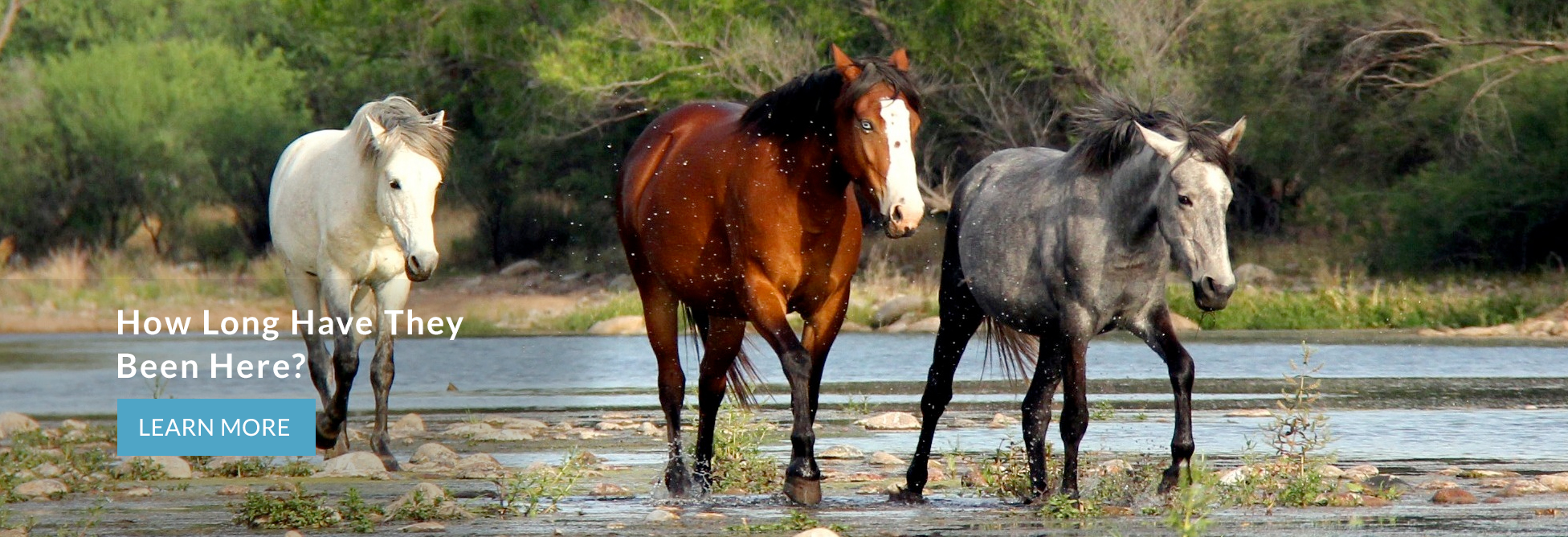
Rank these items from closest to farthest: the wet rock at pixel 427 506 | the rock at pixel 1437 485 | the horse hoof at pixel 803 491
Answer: the wet rock at pixel 427 506, the horse hoof at pixel 803 491, the rock at pixel 1437 485

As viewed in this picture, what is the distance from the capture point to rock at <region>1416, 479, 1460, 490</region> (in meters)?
7.13

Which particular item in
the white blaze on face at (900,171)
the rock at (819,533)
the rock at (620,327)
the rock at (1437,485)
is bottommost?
the rock at (620,327)

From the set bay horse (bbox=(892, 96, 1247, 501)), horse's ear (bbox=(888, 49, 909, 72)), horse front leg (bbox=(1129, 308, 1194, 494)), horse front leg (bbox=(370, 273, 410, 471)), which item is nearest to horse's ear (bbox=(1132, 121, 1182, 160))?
bay horse (bbox=(892, 96, 1247, 501))

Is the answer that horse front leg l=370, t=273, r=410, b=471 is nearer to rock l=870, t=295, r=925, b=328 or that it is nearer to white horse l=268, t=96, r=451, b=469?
white horse l=268, t=96, r=451, b=469

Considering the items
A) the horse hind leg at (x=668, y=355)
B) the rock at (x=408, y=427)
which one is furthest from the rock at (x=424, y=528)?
the rock at (x=408, y=427)

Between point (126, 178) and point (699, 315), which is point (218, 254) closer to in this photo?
point (126, 178)

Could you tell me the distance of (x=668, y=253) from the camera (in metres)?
7.78

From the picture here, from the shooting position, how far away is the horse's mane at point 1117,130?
6.93m

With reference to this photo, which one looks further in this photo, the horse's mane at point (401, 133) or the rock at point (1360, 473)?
the horse's mane at point (401, 133)

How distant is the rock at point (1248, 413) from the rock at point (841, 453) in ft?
9.57

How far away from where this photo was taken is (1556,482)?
23.1 feet

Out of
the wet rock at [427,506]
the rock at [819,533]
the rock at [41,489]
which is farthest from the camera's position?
the rock at [41,489]

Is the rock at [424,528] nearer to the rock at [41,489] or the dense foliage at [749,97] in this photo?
the rock at [41,489]

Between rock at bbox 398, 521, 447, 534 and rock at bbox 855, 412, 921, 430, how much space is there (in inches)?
183
